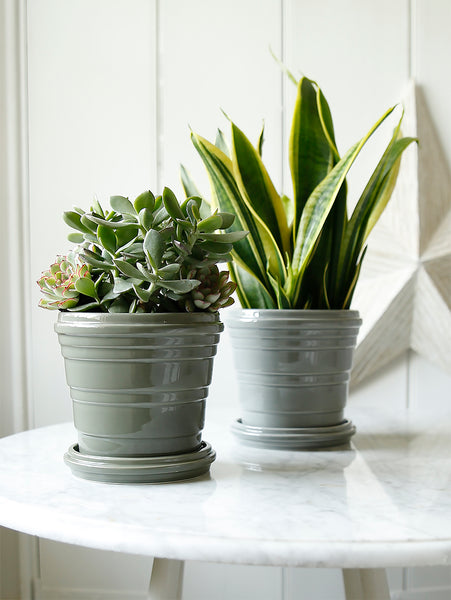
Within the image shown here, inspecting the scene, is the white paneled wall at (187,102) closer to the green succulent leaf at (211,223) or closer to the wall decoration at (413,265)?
the wall decoration at (413,265)

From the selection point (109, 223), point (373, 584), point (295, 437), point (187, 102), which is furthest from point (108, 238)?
point (187, 102)

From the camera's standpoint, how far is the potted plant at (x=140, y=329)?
49 cm

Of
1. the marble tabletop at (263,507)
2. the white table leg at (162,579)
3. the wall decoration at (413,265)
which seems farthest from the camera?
the wall decoration at (413,265)

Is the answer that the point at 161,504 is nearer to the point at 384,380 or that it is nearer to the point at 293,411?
the point at 293,411

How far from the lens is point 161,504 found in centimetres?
44

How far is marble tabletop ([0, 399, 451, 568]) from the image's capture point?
36 centimetres

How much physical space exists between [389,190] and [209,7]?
604 millimetres

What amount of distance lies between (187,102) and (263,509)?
826 millimetres

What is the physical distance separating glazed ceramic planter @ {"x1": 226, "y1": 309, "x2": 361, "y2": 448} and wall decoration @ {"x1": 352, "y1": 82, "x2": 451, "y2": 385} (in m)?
0.41

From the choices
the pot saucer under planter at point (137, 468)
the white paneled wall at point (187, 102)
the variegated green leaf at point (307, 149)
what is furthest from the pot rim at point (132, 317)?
the white paneled wall at point (187, 102)

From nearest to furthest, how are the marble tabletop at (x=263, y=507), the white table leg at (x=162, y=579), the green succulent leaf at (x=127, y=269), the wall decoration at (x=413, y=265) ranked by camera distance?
the marble tabletop at (x=263, y=507), the green succulent leaf at (x=127, y=269), the white table leg at (x=162, y=579), the wall decoration at (x=413, y=265)

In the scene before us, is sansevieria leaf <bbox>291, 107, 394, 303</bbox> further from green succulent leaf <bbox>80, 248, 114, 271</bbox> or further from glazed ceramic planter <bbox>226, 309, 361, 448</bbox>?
green succulent leaf <bbox>80, 248, 114, 271</bbox>

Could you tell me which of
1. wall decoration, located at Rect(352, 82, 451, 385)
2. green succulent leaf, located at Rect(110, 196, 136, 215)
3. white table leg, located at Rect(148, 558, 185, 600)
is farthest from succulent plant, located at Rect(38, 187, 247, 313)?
wall decoration, located at Rect(352, 82, 451, 385)

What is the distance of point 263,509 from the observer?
17.3 inches
